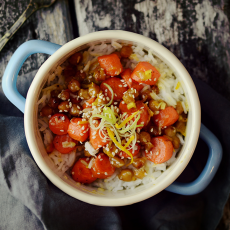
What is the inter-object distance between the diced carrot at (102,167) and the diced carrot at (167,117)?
34cm

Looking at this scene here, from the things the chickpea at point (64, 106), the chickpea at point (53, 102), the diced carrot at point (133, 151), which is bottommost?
the diced carrot at point (133, 151)

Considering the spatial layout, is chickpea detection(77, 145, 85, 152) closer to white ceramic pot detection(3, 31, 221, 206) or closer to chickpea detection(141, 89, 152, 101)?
white ceramic pot detection(3, 31, 221, 206)

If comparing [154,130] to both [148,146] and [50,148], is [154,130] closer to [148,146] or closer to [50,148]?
[148,146]

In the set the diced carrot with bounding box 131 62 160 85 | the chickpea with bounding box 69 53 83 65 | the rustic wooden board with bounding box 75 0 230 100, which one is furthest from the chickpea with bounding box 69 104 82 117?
the rustic wooden board with bounding box 75 0 230 100

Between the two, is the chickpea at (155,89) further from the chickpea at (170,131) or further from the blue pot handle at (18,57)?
the blue pot handle at (18,57)

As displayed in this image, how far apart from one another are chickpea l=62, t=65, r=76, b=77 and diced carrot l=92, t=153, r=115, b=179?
44 cm

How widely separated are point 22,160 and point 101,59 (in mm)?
694

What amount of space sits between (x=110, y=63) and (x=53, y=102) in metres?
0.35

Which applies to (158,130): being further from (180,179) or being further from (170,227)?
(170,227)

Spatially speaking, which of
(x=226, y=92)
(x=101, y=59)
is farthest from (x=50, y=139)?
(x=226, y=92)

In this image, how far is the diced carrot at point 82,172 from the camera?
113cm

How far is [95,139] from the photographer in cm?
107

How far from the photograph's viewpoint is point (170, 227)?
1395mm

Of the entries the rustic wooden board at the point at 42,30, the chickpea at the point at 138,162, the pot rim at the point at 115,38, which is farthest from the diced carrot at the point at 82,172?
the rustic wooden board at the point at 42,30
